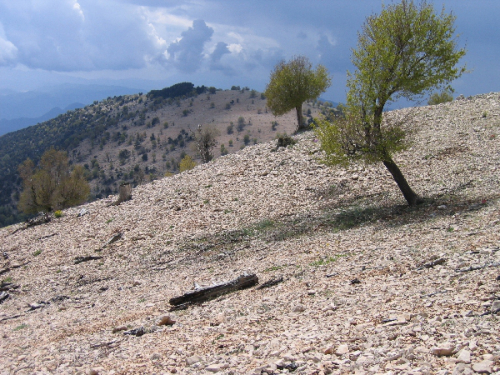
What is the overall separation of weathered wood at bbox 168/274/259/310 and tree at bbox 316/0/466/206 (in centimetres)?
656

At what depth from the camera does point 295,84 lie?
4103 centimetres

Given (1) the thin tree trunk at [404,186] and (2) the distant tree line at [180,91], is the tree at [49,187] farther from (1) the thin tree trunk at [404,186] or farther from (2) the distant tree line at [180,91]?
(2) the distant tree line at [180,91]

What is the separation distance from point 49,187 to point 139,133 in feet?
336

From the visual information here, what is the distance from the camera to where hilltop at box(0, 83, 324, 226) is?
365 feet

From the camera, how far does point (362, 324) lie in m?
6.32

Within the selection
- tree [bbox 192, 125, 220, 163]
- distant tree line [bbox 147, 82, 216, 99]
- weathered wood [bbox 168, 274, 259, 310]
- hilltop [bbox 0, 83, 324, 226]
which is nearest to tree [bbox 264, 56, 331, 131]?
tree [bbox 192, 125, 220, 163]

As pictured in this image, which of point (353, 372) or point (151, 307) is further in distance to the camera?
point (151, 307)

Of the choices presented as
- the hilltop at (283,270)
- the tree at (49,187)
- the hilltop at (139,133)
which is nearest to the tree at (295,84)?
the hilltop at (283,270)

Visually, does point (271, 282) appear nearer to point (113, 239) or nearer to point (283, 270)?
point (283, 270)

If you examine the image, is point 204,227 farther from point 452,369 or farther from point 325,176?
point 452,369

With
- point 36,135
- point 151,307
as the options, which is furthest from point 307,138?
point 36,135

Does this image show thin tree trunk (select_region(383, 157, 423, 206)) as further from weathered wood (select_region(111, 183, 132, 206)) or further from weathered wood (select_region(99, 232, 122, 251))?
weathered wood (select_region(111, 183, 132, 206))

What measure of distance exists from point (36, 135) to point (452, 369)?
17808cm

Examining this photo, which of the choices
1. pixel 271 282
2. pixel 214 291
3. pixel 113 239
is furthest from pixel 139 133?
pixel 271 282
